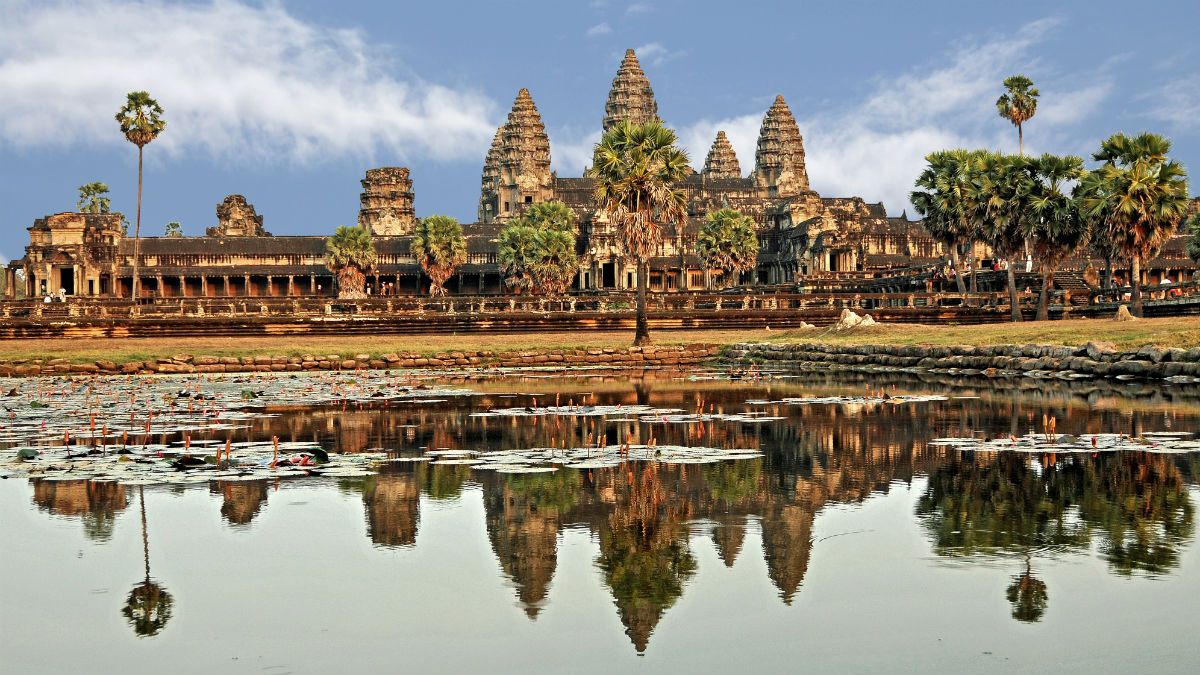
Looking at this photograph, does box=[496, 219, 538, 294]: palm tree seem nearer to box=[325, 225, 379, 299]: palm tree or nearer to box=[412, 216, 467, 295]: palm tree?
box=[412, 216, 467, 295]: palm tree

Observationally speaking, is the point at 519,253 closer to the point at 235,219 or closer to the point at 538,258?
the point at 538,258

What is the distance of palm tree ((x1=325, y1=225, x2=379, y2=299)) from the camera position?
110625 mm

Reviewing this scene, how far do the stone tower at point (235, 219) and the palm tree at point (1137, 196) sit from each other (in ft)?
358

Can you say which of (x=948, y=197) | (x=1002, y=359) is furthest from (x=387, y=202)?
(x=1002, y=359)

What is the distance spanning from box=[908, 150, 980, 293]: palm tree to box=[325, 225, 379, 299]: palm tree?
2094 inches

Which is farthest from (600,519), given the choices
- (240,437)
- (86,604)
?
(240,437)

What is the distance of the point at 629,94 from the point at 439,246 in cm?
6275

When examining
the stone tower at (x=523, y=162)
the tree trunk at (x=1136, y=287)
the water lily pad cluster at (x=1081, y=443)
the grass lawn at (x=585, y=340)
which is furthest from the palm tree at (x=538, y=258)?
the water lily pad cluster at (x=1081, y=443)

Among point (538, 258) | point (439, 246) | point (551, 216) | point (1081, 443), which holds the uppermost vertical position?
point (551, 216)

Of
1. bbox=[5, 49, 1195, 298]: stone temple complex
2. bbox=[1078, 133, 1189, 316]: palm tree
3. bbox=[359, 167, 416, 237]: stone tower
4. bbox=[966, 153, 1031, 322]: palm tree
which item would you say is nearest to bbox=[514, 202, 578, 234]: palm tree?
bbox=[5, 49, 1195, 298]: stone temple complex

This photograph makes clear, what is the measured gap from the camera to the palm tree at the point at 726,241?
104812mm

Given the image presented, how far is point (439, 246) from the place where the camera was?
109m

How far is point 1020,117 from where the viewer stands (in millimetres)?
81938

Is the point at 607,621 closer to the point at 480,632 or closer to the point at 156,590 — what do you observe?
the point at 480,632
